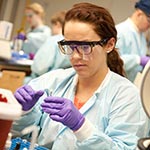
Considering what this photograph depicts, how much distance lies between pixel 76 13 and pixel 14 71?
2030 mm

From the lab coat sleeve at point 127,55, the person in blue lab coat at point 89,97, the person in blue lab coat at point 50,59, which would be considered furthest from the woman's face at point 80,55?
the person in blue lab coat at point 50,59

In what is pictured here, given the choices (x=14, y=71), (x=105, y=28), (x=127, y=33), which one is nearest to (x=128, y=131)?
(x=105, y=28)

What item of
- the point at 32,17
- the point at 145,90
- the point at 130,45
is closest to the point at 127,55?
the point at 130,45

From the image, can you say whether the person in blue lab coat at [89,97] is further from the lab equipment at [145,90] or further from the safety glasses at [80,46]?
the lab equipment at [145,90]

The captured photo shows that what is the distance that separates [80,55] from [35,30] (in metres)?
3.24

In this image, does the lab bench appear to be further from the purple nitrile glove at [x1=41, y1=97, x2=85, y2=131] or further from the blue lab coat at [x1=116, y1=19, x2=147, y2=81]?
the purple nitrile glove at [x1=41, y1=97, x2=85, y2=131]

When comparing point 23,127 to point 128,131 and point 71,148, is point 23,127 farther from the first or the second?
point 128,131

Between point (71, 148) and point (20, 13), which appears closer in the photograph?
point (71, 148)

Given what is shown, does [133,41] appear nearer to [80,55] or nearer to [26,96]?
[80,55]

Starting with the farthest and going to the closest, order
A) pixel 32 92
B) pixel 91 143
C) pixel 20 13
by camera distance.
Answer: pixel 20 13 < pixel 32 92 < pixel 91 143

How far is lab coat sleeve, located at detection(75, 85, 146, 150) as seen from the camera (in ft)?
3.78

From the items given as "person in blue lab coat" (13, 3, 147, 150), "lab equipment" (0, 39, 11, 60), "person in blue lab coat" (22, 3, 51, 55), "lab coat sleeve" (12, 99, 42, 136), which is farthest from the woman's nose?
"person in blue lab coat" (22, 3, 51, 55)

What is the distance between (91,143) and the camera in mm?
1152

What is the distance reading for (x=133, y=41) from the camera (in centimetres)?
272
